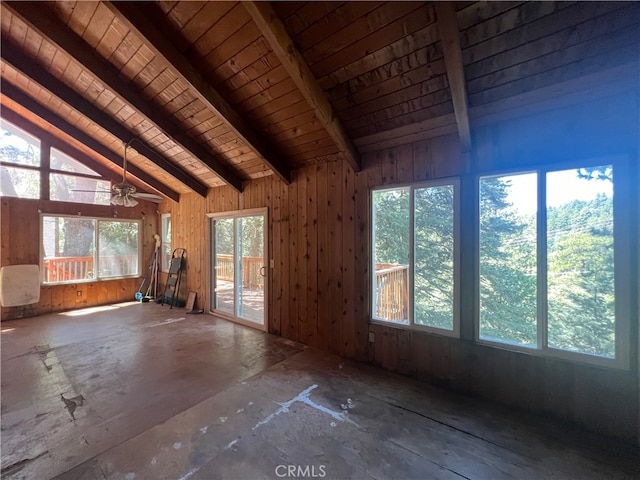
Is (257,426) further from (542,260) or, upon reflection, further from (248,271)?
(248,271)

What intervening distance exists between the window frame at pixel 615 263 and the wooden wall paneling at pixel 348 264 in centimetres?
164

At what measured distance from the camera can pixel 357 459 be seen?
190 centimetres

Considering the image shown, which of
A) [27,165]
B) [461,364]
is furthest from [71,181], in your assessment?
[461,364]

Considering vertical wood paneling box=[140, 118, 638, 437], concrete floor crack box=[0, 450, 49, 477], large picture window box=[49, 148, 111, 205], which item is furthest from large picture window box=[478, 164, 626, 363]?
large picture window box=[49, 148, 111, 205]

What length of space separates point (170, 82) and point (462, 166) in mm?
3361

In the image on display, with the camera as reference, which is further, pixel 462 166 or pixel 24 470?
pixel 462 166

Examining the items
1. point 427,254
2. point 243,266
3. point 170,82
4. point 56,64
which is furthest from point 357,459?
point 56,64

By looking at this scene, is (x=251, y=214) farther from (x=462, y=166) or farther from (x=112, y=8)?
Answer: (x=462, y=166)

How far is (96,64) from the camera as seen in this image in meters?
3.04

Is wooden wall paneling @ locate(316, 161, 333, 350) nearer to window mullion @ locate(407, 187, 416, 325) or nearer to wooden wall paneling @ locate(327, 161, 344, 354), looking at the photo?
wooden wall paneling @ locate(327, 161, 344, 354)

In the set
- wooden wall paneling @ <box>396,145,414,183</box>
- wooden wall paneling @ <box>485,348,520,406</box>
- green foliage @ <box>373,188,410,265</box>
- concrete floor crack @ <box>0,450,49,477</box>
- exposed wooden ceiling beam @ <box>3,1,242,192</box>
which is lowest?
concrete floor crack @ <box>0,450,49,477</box>

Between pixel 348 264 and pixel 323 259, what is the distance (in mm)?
417

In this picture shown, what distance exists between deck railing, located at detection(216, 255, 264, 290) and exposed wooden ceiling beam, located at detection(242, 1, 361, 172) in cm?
255

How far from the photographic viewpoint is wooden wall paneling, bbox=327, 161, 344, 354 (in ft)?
11.8
